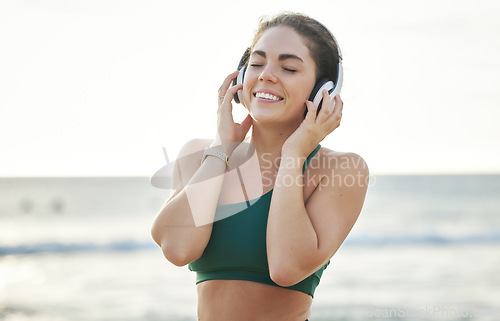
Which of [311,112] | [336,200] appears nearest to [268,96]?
[311,112]

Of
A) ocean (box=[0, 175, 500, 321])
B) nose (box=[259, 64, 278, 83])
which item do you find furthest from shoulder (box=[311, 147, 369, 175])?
ocean (box=[0, 175, 500, 321])

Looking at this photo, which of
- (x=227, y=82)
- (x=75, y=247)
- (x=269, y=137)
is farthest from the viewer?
(x=75, y=247)

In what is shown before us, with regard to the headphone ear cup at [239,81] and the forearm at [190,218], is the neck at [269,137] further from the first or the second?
the forearm at [190,218]

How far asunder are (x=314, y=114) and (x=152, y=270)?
963 cm

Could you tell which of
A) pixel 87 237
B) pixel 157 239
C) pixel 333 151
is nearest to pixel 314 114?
pixel 333 151

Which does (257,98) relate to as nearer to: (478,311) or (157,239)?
(157,239)

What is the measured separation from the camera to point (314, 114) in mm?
2363

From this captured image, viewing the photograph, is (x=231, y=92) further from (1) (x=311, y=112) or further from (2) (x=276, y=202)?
(2) (x=276, y=202)

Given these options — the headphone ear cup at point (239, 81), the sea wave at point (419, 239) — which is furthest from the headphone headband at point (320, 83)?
the sea wave at point (419, 239)

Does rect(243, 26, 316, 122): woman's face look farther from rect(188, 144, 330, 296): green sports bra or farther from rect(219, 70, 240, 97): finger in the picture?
rect(188, 144, 330, 296): green sports bra

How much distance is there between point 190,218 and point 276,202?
359mm

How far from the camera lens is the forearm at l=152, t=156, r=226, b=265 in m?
2.25

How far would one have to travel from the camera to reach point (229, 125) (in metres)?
2.58

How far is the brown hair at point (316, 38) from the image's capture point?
2.46 m
